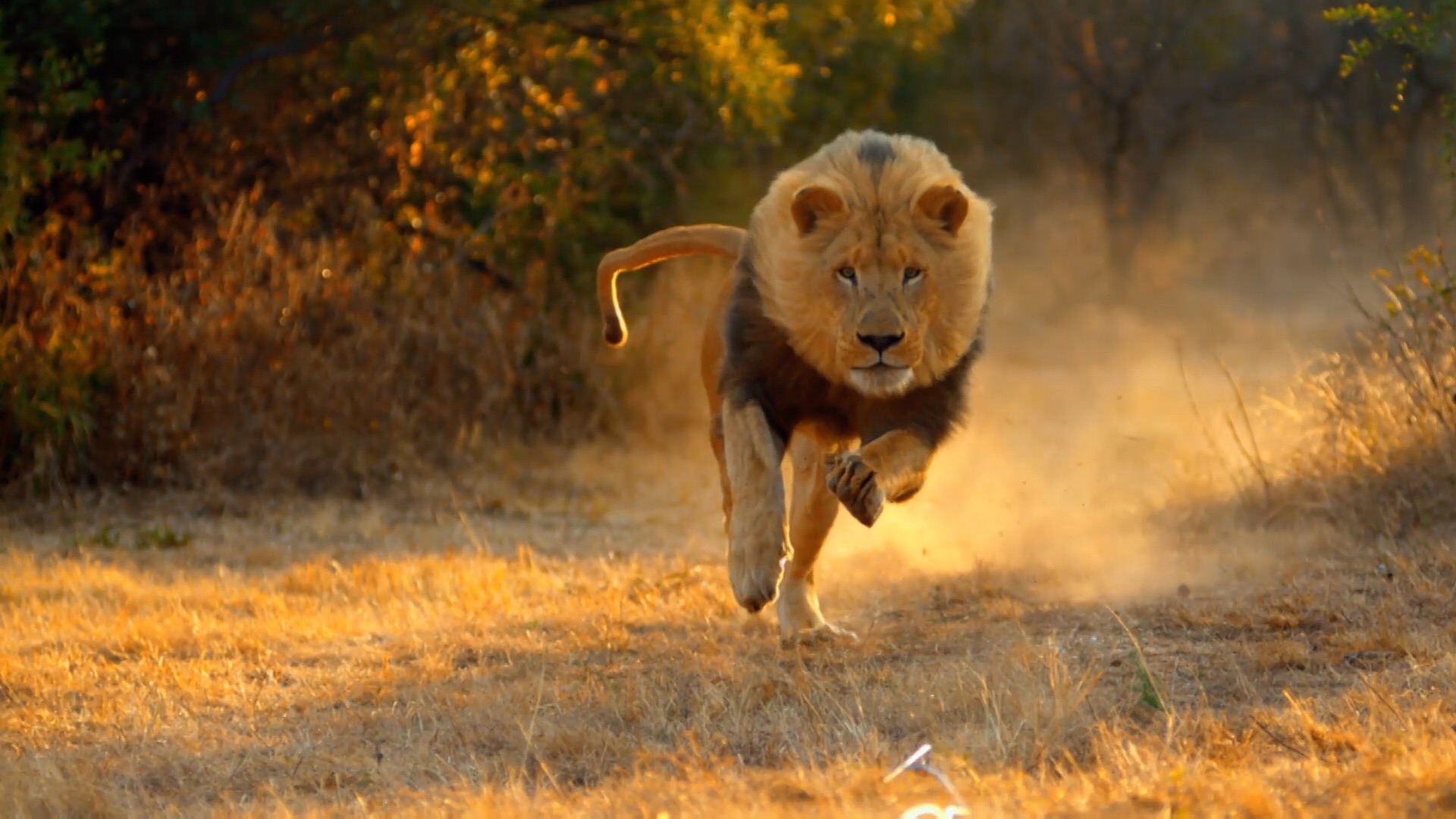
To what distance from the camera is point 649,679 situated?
17.0ft

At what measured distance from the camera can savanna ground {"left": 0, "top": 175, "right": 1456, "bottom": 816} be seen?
401 centimetres

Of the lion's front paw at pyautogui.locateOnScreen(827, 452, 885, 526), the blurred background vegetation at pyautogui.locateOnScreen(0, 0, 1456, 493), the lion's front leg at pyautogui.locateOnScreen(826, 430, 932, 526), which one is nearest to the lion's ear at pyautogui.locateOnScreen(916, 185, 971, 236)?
the lion's front leg at pyautogui.locateOnScreen(826, 430, 932, 526)

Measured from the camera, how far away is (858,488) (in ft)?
16.1

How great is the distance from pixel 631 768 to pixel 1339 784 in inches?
59.8

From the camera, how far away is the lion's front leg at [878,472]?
4902 millimetres

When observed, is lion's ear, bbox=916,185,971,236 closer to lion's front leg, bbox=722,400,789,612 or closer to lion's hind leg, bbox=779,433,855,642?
lion's front leg, bbox=722,400,789,612

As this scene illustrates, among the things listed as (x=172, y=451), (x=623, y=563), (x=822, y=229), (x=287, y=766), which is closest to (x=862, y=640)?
(x=822, y=229)

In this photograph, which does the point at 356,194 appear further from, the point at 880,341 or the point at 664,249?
the point at 880,341

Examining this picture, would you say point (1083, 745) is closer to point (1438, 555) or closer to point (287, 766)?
point (287, 766)

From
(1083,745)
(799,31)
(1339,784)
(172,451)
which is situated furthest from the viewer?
(799,31)

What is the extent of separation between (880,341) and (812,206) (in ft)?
1.45

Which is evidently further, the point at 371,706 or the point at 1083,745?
the point at 371,706

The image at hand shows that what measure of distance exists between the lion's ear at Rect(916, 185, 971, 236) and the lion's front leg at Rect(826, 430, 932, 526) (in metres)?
0.58

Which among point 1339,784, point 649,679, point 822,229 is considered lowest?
point 649,679
